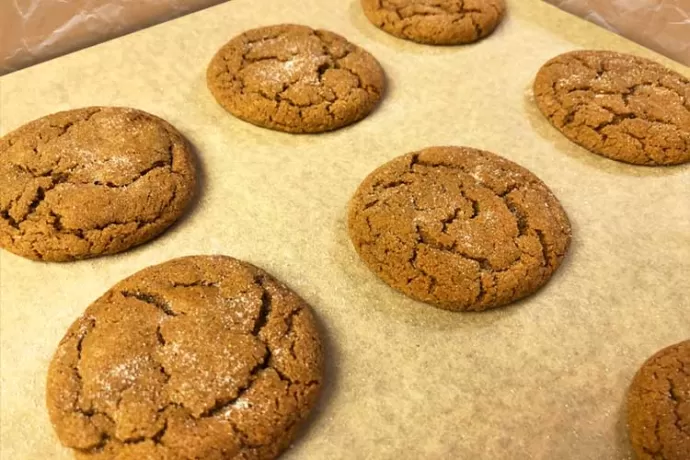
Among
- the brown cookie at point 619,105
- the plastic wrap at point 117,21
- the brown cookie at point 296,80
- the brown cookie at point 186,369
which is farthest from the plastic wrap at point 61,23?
the brown cookie at point 619,105

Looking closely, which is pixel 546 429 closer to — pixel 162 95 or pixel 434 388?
pixel 434 388

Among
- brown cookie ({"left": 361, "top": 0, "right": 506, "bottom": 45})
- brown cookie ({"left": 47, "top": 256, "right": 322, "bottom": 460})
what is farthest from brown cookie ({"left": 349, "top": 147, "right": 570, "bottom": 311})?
brown cookie ({"left": 361, "top": 0, "right": 506, "bottom": 45})

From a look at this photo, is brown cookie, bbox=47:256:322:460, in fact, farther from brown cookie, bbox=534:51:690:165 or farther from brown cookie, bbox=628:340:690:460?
brown cookie, bbox=534:51:690:165

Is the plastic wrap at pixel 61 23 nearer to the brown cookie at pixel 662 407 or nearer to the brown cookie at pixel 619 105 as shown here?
the brown cookie at pixel 619 105

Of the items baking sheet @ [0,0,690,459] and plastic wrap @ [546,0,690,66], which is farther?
plastic wrap @ [546,0,690,66]

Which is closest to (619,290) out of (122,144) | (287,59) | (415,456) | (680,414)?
(680,414)

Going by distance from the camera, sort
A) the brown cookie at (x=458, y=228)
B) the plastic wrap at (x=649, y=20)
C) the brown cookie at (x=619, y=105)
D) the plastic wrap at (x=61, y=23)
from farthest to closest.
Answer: the plastic wrap at (x=649, y=20)
the plastic wrap at (x=61, y=23)
the brown cookie at (x=619, y=105)
the brown cookie at (x=458, y=228)

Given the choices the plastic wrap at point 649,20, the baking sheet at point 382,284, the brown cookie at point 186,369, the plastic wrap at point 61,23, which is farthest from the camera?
the plastic wrap at point 649,20
